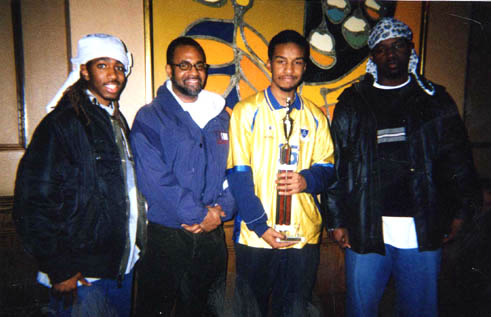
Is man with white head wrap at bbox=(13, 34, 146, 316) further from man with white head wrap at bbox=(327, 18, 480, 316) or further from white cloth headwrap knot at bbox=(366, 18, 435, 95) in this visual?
white cloth headwrap knot at bbox=(366, 18, 435, 95)

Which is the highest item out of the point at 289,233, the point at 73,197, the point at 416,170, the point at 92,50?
the point at 92,50

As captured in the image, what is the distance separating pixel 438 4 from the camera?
2.72 m

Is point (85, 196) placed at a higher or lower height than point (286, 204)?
higher

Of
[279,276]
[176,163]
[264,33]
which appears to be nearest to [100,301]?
[176,163]

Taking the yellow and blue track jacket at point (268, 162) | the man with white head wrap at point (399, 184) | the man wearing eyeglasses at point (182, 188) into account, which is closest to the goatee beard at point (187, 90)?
the man wearing eyeglasses at point (182, 188)

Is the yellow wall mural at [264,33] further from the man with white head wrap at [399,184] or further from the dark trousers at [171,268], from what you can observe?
the dark trousers at [171,268]

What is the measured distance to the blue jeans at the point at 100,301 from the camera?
1476 millimetres

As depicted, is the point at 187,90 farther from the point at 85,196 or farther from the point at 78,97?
the point at 85,196

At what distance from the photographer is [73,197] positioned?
4.71ft

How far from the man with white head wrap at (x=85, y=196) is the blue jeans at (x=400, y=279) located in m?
1.54

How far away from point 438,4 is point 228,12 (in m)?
2.28

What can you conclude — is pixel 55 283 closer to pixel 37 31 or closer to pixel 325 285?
pixel 37 31

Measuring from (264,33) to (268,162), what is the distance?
1.40 m

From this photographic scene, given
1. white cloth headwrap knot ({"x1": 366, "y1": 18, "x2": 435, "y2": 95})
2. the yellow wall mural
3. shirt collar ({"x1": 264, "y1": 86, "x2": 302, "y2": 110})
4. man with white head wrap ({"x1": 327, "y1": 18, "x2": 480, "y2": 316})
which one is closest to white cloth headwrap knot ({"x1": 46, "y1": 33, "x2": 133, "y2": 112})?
the yellow wall mural
